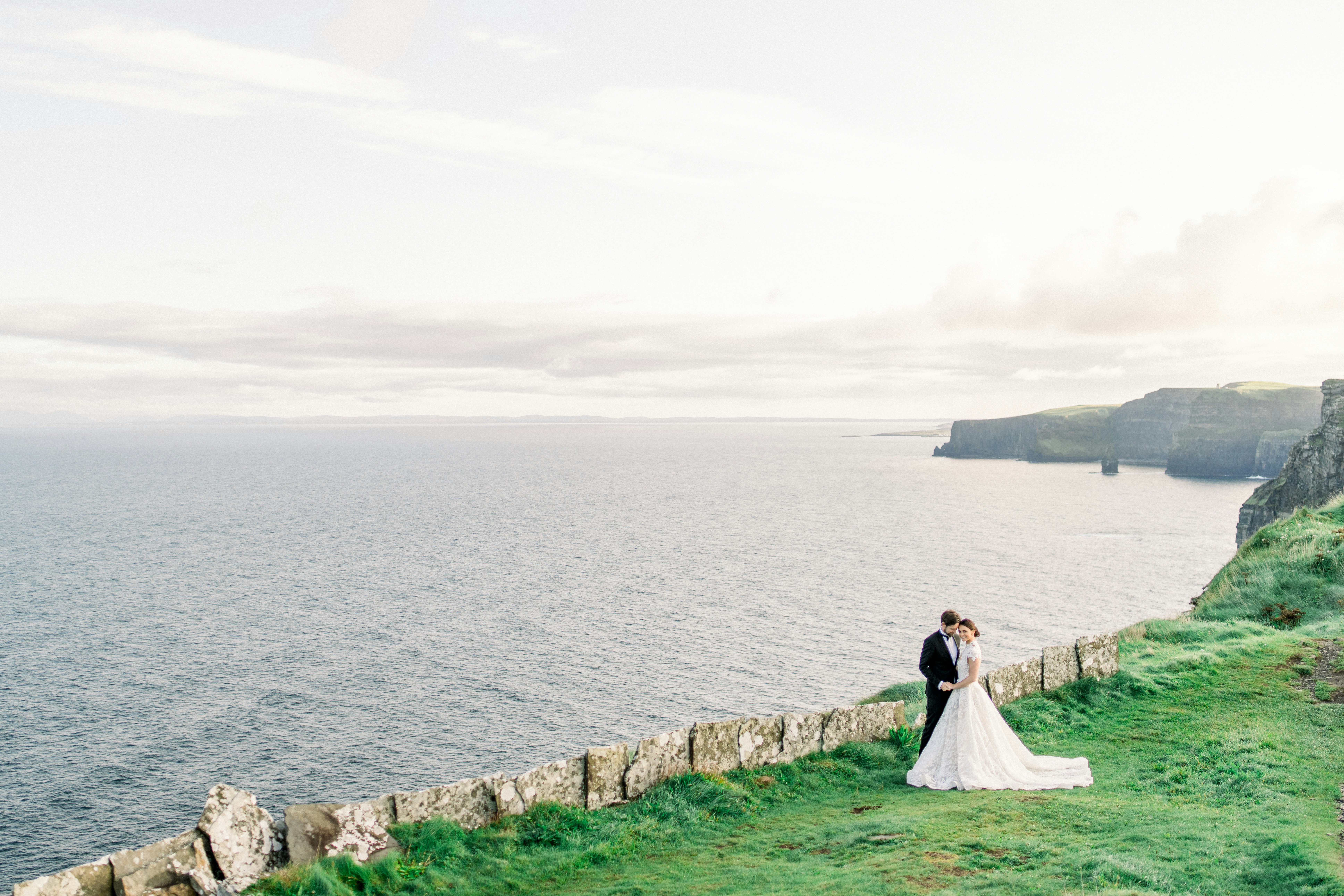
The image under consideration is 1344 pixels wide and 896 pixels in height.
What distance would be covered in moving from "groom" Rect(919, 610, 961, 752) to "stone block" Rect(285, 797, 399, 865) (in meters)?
9.28

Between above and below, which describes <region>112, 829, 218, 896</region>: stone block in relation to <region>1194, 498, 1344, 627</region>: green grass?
below

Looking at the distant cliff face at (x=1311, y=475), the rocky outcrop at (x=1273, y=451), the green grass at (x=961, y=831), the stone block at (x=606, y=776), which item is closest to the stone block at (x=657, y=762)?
the stone block at (x=606, y=776)

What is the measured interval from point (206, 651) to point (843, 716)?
189 ft

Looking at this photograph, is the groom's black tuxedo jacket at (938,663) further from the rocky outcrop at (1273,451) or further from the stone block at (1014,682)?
the rocky outcrop at (1273,451)

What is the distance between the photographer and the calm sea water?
42.3 metres

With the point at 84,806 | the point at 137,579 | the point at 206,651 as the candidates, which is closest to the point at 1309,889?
the point at 84,806

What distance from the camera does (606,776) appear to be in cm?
1410

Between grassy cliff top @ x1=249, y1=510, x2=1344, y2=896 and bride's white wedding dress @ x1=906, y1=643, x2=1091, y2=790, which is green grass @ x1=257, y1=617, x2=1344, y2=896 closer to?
grassy cliff top @ x1=249, y1=510, x2=1344, y2=896

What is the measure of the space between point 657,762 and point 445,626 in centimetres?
5691

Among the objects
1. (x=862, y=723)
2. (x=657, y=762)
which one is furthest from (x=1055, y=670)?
(x=657, y=762)

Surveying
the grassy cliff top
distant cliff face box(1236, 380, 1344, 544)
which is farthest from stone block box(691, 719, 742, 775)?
distant cliff face box(1236, 380, 1344, 544)

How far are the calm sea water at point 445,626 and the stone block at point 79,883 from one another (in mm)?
29733

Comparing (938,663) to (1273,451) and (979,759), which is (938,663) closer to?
(979,759)

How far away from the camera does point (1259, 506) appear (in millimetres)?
Answer: 69438
